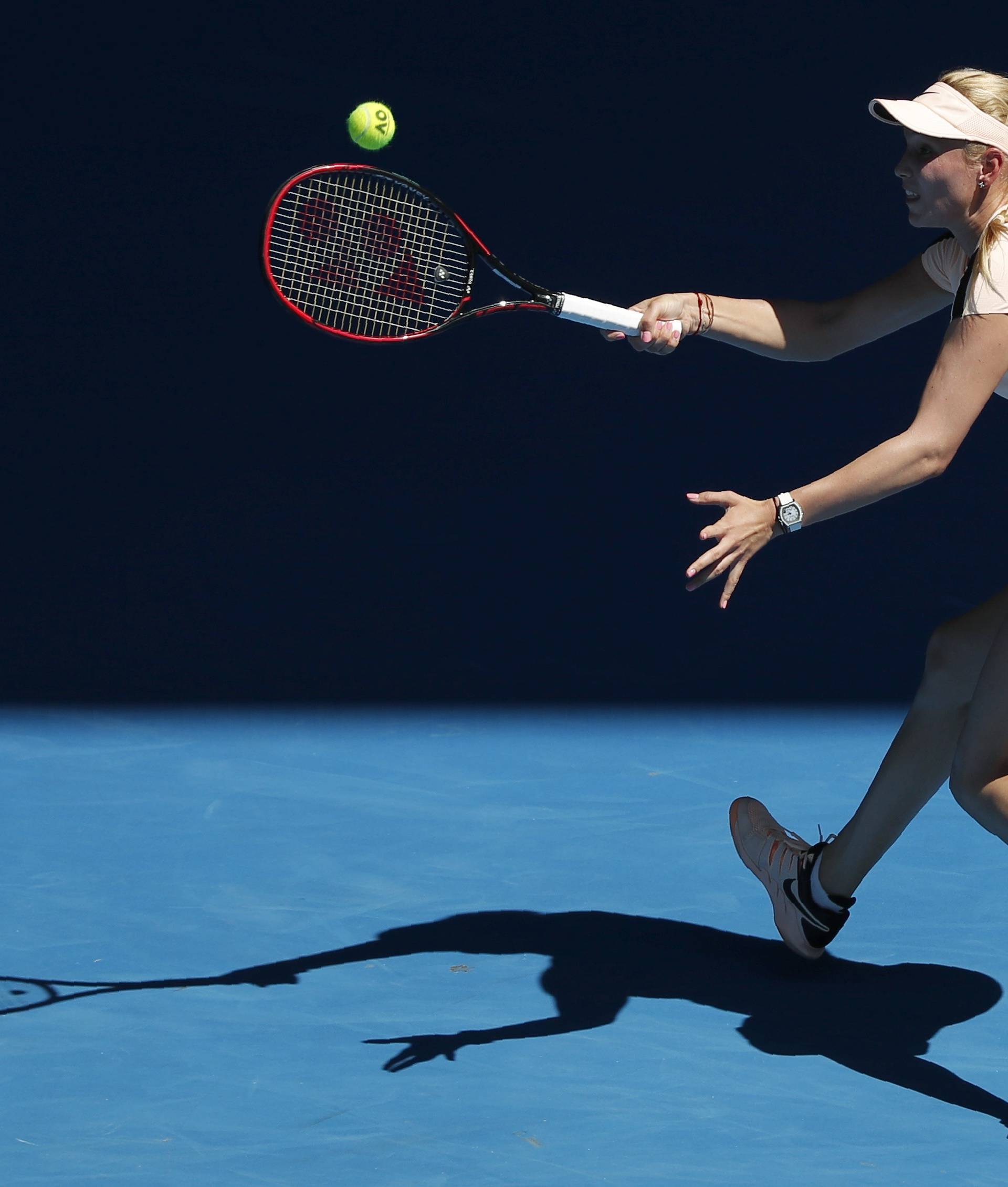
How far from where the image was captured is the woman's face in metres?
2.50

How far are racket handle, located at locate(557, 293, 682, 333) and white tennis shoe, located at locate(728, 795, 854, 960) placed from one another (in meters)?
0.83

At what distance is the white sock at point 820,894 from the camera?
285cm

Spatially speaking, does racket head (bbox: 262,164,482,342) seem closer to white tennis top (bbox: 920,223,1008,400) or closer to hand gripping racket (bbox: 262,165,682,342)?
hand gripping racket (bbox: 262,165,682,342)

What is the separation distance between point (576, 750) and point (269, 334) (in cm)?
159

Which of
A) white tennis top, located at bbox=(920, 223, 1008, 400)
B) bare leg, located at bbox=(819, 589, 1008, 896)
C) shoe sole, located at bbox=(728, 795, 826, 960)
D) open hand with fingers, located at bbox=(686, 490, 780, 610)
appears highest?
white tennis top, located at bbox=(920, 223, 1008, 400)

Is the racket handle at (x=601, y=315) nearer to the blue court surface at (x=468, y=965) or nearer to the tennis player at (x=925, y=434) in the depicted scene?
the tennis player at (x=925, y=434)

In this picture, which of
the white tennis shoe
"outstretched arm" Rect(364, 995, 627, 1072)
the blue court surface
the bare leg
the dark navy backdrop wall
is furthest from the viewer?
the dark navy backdrop wall

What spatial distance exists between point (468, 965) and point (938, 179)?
135 cm

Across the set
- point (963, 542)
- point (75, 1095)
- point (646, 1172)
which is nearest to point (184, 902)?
point (75, 1095)

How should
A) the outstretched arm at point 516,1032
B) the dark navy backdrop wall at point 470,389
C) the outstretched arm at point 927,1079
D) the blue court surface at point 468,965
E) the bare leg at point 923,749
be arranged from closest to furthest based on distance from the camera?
the blue court surface at point 468,965
the outstretched arm at point 927,1079
the outstretched arm at point 516,1032
the bare leg at point 923,749
the dark navy backdrop wall at point 470,389

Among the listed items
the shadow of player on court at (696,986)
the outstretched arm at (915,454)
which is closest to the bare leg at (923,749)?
the shadow of player on court at (696,986)

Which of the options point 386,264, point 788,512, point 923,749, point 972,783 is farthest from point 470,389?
point 972,783

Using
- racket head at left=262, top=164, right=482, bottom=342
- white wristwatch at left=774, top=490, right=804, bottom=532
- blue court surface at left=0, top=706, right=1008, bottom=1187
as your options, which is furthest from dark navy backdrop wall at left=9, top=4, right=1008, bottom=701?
white wristwatch at left=774, top=490, right=804, bottom=532

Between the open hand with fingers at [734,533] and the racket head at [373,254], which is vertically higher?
the racket head at [373,254]
